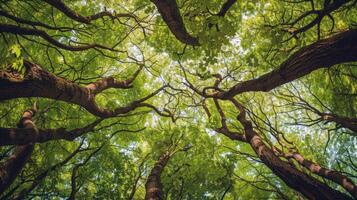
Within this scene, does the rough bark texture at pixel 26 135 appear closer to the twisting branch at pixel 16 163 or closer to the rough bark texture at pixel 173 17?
the twisting branch at pixel 16 163

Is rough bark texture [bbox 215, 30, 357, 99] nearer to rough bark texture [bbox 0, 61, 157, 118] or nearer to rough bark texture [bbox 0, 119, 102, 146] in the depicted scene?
rough bark texture [bbox 0, 61, 157, 118]

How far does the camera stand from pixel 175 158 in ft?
27.8

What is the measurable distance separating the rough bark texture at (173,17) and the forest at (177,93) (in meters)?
0.02

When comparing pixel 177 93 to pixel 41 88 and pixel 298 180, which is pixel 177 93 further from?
pixel 41 88

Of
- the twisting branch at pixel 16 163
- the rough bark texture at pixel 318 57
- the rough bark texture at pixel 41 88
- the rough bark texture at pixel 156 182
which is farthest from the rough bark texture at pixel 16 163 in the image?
the rough bark texture at pixel 318 57

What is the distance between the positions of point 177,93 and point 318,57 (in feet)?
15.8

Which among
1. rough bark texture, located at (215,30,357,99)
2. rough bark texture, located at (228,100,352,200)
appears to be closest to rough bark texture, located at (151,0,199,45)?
rough bark texture, located at (215,30,357,99)

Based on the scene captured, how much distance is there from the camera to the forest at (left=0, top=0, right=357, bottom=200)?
4344 mm

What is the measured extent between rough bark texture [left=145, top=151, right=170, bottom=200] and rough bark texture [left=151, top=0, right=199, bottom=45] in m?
3.61

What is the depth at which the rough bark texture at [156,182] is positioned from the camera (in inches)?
247

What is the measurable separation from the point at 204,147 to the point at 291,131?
4553 millimetres

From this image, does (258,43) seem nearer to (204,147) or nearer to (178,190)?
(204,147)

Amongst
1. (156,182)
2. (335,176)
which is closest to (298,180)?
(335,176)

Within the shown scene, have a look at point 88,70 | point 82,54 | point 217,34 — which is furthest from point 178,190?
point 82,54
